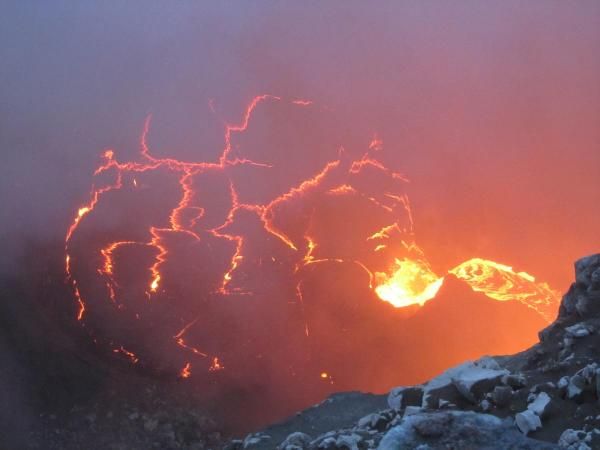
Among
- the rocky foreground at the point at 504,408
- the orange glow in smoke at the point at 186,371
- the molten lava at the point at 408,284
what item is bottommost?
the rocky foreground at the point at 504,408

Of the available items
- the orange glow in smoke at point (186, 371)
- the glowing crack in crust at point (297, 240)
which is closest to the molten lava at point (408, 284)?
the glowing crack in crust at point (297, 240)

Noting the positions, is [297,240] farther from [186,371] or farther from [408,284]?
[186,371]

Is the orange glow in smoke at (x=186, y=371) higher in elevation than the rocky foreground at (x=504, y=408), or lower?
higher

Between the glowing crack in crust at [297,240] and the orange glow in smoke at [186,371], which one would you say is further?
the glowing crack in crust at [297,240]

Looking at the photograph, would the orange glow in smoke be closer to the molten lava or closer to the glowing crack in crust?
the glowing crack in crust

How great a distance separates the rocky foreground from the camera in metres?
4.04

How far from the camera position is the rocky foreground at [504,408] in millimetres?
4043

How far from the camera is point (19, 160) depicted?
14.1m

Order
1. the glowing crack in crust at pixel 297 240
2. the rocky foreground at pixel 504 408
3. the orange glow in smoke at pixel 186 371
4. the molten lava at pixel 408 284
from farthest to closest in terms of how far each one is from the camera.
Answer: the molten lava at pixel 408 284 → the glowing crack in crust at pixel 297 240 → the orange glow in smoke at pixel 186 371 → the rocky foreground at pixel 504 408

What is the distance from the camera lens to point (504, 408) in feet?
20.0

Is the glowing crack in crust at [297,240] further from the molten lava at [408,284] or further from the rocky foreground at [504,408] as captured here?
the rocky foreground at [504,408]

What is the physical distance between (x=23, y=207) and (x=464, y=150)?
11.5 meters

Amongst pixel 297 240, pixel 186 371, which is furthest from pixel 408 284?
pixel 186 371

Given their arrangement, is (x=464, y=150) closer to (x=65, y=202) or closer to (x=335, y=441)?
(x=65, y=202)
